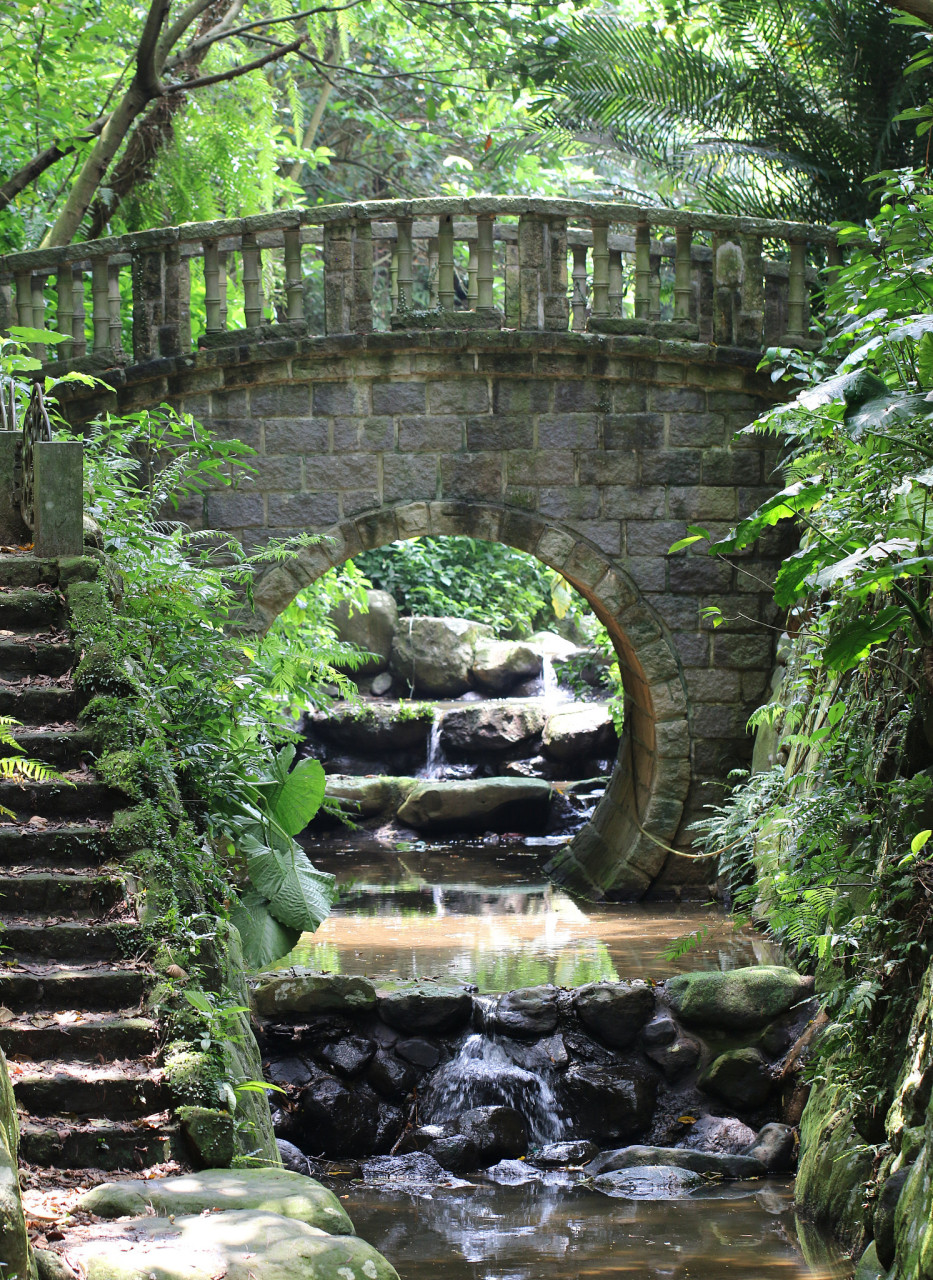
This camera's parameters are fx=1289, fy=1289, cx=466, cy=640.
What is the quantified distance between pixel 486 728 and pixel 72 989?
1039cm

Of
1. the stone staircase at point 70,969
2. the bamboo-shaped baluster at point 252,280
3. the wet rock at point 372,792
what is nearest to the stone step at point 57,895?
the stone staircase at point 70,969

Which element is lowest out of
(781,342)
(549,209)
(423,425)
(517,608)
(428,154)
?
(517,608)

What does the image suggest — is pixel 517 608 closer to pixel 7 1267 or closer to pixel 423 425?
pixel 423 425

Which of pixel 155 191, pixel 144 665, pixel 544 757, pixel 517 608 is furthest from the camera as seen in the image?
pixel 517 608

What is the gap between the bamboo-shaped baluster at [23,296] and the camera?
8406mm

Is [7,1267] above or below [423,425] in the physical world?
below

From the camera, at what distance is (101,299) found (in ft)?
27.7

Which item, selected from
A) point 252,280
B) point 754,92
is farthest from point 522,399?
point 754,92

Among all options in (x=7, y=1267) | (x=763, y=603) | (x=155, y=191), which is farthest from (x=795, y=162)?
(x=7, y=1267)

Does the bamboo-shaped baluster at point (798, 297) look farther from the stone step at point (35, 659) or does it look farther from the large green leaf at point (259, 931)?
the stone step at point (35, 659)

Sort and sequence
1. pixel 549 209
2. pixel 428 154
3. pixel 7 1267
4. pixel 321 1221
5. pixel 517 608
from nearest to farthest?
pixel 7 1267
pixel 321 1221
pixel 549 209
pixel 428 154
pixel 517 608

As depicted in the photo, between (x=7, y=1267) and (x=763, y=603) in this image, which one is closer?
(x=7, y=1267)

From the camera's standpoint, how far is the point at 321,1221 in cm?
262

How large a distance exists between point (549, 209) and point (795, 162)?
3.24 meters
